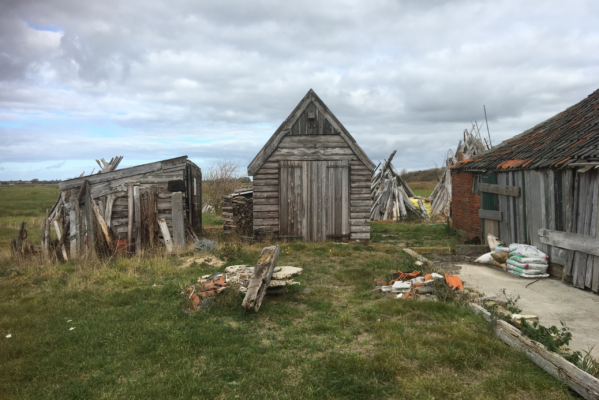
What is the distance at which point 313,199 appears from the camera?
12922mm

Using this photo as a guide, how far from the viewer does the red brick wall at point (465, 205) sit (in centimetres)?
1287

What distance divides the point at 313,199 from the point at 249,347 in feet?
27.1

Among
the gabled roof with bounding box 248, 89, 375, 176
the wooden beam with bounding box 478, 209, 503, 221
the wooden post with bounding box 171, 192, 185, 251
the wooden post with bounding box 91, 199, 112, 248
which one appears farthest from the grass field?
the gabled roof with bounding box 248, 89, 375, 176

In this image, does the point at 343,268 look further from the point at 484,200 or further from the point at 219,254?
the point at 484,200

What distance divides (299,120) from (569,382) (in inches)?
407

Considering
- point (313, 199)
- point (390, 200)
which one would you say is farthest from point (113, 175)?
point (390, 200)

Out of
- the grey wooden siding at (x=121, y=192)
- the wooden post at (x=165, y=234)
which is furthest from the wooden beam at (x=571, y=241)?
the grey wooden siding at (x=121, y=192)

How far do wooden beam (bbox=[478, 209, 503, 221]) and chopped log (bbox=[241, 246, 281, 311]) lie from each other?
278 inches

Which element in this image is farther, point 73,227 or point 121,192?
point 121,192

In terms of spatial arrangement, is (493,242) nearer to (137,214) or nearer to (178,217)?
(178,217)

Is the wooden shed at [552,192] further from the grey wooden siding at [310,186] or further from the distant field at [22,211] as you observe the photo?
the distant field at [22,211]

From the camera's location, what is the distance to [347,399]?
149 inches

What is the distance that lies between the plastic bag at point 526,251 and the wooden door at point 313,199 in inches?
203

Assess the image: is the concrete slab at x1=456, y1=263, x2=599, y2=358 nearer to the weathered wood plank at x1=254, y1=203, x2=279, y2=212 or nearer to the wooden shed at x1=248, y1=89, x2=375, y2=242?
the wooden shed at x1=248, y1=89, x2=375, y2=242
